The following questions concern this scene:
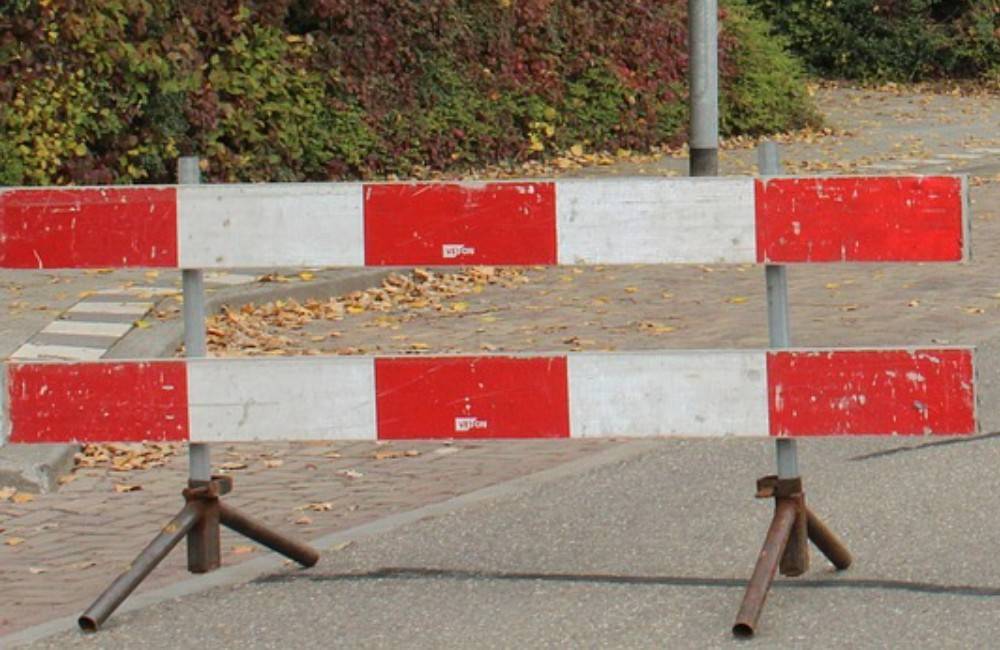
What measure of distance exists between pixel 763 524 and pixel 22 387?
2.32 meters

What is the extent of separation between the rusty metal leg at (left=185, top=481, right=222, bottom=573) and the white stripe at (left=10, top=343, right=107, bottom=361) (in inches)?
163

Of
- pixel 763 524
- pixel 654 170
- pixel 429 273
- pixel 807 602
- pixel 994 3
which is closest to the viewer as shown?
pixel 807 602

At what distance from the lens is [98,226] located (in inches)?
259

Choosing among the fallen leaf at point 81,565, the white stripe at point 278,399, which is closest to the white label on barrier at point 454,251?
the white stripe at point 278,399

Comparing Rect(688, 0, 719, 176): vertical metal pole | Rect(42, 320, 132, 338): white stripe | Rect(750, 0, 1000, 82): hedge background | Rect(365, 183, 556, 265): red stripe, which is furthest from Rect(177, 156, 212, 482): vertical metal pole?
Rect(750, 0, 1000, 82): hedge background

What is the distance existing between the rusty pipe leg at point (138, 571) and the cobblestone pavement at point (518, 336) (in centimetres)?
21

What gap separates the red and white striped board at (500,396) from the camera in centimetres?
630

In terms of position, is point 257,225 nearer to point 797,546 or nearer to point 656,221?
point 656,221

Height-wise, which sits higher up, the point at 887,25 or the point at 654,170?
the point at 887,25

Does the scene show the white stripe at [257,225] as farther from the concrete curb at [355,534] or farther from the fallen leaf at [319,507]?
the fallen leaf at [319,507]

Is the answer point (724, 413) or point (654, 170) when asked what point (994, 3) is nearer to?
point (654, 170)

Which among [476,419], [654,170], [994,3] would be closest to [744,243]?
[476,419]

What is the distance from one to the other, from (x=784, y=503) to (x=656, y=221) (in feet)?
2.85

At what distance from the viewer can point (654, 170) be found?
19.2 metres
